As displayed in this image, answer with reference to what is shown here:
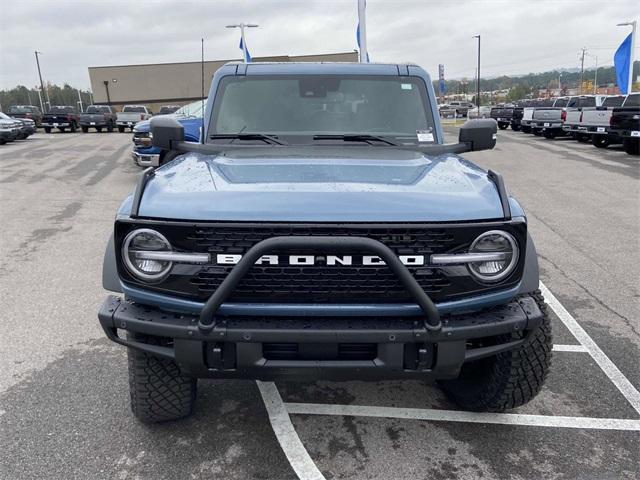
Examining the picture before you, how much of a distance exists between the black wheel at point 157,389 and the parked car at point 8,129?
2253 centimetres

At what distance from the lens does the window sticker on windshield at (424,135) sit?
3768mm

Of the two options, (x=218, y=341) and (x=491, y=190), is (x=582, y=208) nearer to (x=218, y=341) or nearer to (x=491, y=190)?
(x=491, y=190)

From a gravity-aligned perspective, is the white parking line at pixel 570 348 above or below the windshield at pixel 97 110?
below

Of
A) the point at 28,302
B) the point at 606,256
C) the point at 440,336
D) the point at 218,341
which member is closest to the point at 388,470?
the point at 440,336

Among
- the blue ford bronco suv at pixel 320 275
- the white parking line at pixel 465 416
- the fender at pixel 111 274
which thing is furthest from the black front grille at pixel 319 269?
the white parking line at pixel 465 416

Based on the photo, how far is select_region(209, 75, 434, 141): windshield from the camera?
12.4 feet

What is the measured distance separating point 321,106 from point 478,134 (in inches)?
42.4

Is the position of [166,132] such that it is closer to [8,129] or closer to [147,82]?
[8,129]

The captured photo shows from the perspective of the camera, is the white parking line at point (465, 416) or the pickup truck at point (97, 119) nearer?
the white parking line at point (465, 416)

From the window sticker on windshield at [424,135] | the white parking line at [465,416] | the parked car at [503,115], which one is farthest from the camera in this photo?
the parked car at [503,115]

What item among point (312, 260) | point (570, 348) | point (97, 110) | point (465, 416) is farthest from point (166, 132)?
point (97, 110)

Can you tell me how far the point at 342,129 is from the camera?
3.75 meters

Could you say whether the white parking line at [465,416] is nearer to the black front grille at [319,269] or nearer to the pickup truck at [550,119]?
the black front grille at [319,269]

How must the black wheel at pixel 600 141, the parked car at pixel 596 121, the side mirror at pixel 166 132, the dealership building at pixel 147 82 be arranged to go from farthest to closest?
the dealership building at pixel 147 82, the black wheel at pixel 600 141, the parked car at pixel 596 121, the side mirror at pixel 166 132
